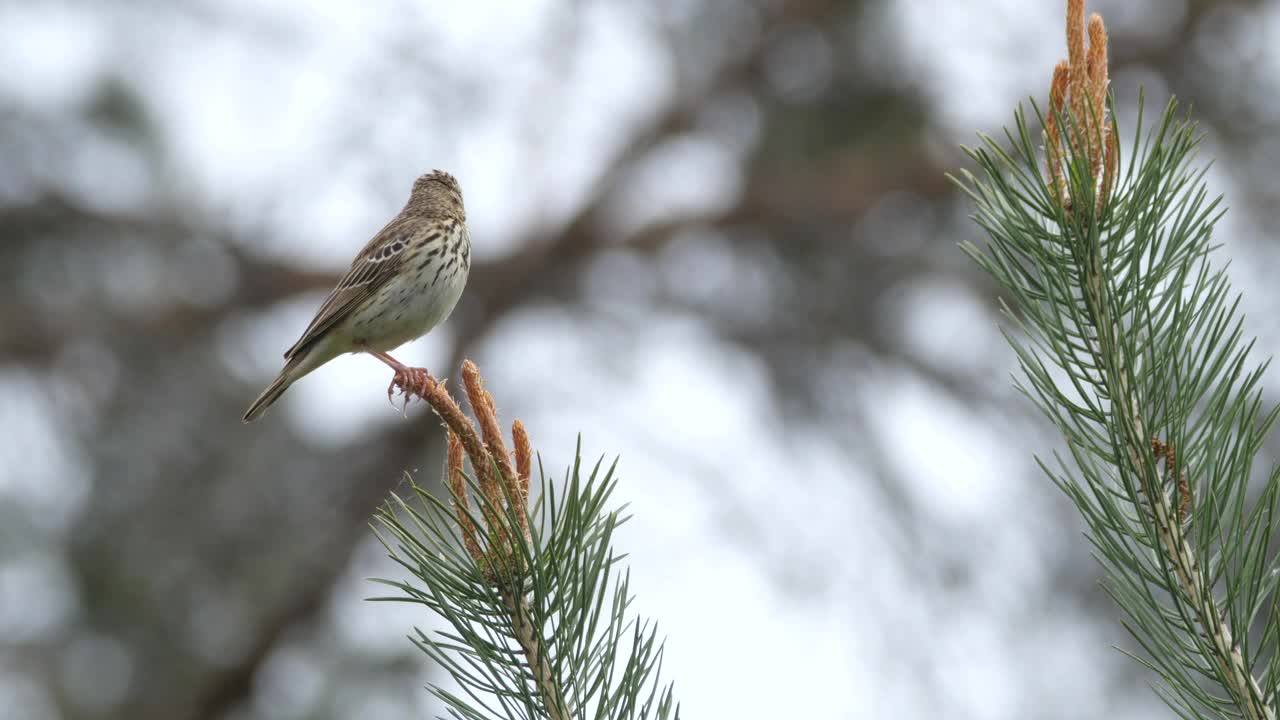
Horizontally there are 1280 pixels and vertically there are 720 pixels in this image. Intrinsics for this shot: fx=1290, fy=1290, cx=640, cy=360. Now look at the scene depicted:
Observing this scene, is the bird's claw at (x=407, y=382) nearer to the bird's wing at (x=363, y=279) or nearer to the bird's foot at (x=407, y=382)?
the bird's foot at (x=407, y=382)

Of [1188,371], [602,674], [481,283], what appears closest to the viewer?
[1188,371]

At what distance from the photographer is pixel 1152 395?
175cm

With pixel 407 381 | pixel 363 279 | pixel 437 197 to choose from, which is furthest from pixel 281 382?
pixel 407 381

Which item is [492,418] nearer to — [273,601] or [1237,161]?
[1237,161]

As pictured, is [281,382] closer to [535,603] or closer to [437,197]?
[437,197]

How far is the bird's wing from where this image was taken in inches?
175

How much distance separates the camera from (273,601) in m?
8.25

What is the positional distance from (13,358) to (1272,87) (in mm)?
7430

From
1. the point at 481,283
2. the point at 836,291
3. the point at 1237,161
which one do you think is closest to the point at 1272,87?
the point at 1237,161

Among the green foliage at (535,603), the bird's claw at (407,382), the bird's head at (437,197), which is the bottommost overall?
the green foliage at (535,603)

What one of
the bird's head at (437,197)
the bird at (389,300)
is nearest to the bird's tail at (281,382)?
the bird at (389,300)

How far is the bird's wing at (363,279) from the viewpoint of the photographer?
175 inches

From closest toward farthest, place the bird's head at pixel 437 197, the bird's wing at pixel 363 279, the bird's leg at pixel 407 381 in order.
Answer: the bird's leg at pixel 407 381, the bird's wing at pixel 363 279, the bird's head at pixel 437 197

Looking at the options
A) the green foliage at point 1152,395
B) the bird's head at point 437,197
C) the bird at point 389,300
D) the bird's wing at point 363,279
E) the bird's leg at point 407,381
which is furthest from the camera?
the bird's head at point 437,197
